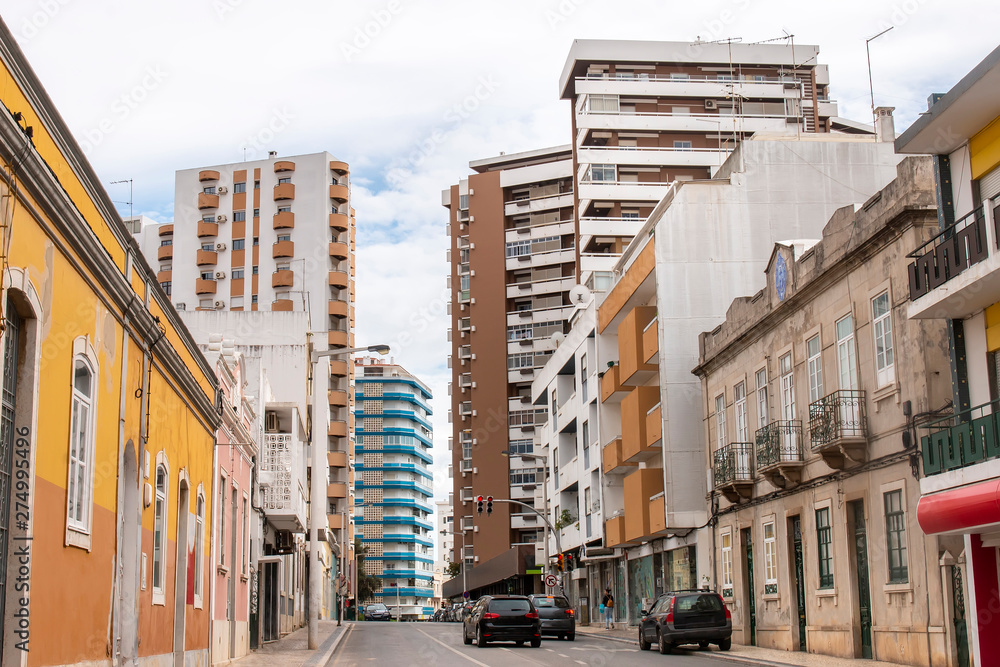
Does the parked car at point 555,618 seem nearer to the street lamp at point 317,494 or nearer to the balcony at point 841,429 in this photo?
the street lamp at point 317,494

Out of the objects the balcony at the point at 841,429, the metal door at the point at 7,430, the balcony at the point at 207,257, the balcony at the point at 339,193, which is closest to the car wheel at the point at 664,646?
the balcony at the point at 841,429

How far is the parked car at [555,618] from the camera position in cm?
3528

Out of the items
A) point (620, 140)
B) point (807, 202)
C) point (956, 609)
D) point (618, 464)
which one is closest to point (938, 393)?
point (956, 609)

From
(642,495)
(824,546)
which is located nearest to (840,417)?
(824,546)

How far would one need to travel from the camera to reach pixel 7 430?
367 inches

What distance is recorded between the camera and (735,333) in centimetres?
3059

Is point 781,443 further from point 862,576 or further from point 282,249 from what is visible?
point 282,249

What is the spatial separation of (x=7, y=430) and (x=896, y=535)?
55.7ft

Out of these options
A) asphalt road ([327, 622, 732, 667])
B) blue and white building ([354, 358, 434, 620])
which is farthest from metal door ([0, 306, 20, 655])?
blue and white building ([354, 358, 434, 620])

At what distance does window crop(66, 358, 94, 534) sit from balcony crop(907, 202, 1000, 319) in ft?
40.6

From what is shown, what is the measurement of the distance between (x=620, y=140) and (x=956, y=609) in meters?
55.5

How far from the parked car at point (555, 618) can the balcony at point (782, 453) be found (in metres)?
10.7

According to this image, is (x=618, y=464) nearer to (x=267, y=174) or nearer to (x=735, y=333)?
(x=735, y=333)

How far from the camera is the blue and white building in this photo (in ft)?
469
